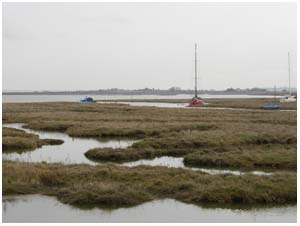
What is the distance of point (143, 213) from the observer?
45.3 ft

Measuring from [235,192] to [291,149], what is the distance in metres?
11.0

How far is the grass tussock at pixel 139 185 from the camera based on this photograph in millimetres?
14898

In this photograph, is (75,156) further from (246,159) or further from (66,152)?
(246,159)

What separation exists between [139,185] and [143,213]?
243cm

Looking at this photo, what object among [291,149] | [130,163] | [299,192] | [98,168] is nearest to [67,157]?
[130,163]

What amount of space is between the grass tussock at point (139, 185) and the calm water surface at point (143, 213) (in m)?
0.56

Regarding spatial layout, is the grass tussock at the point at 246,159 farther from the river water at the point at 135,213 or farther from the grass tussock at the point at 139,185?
the river water at the point at 135,213

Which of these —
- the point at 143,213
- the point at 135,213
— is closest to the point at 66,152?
the point at 135,213

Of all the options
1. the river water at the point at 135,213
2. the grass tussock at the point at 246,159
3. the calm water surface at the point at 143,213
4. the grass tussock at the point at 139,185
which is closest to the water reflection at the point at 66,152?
the grass tussock at the point at 139,185

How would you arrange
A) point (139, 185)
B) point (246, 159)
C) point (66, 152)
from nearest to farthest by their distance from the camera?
point (139, 185) < point (246, 159) < point (66, 152)

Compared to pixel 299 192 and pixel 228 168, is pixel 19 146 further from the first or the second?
pixel 299 192

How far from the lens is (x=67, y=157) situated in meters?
24.1

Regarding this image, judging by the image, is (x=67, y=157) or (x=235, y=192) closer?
(x=235, y=192)

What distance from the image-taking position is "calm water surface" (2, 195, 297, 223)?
13.4 m
